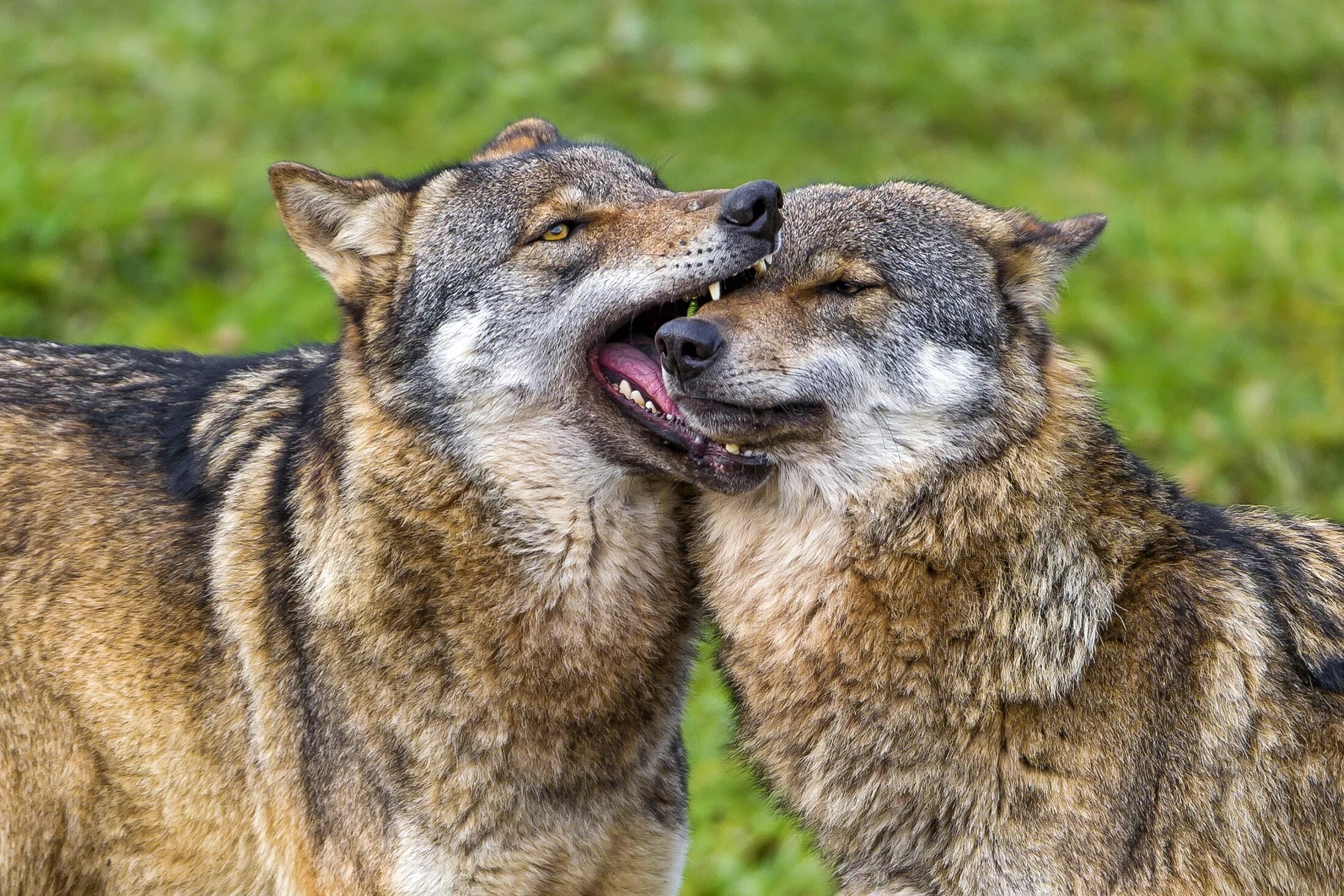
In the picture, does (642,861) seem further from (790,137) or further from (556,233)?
(790,137)

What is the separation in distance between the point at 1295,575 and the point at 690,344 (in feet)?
6.16

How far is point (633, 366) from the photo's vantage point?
4.17m

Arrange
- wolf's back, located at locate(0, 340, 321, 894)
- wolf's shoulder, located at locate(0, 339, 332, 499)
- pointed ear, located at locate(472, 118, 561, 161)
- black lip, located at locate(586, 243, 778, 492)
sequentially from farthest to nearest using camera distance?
1. pointed ear, located at locate(472, 118, 561, 161)
2. wolf's shoulder, located at locate(0, 339, 332, 499)
3. wolf's back, located at locate(0, 340, 321, 894)
4. black lip, located at locate(586, 243, 778, 492)

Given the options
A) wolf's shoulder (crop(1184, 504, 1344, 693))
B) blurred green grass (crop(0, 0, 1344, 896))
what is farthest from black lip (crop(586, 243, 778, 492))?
blurred green grass (crop(0, 0, 1344, 896))

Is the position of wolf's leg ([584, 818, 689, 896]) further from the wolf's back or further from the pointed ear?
the pointed ear

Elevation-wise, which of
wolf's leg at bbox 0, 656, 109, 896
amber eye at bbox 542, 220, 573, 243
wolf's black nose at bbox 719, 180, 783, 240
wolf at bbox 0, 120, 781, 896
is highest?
wolf's black nose at bbox 719, 180, 783, 240

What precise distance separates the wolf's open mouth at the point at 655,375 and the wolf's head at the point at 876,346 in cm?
5

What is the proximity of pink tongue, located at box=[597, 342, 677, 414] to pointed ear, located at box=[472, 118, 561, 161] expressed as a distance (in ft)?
3.47

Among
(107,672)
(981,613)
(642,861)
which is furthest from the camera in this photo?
(642,861)

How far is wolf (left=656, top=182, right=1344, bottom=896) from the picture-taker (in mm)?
3799

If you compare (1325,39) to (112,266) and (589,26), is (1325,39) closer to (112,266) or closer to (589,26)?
(589,26)

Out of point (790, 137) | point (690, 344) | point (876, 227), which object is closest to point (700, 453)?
point (690, 344)

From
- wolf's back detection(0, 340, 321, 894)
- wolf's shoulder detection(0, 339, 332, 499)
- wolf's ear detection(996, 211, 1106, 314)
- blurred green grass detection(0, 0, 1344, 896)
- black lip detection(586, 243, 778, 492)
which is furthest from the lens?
blurred green grass detection(0, 0, 1344, 896)

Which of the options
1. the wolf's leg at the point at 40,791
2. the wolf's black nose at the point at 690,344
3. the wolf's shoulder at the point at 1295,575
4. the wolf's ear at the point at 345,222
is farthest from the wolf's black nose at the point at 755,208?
the wolf's leg at the point at 40,791
